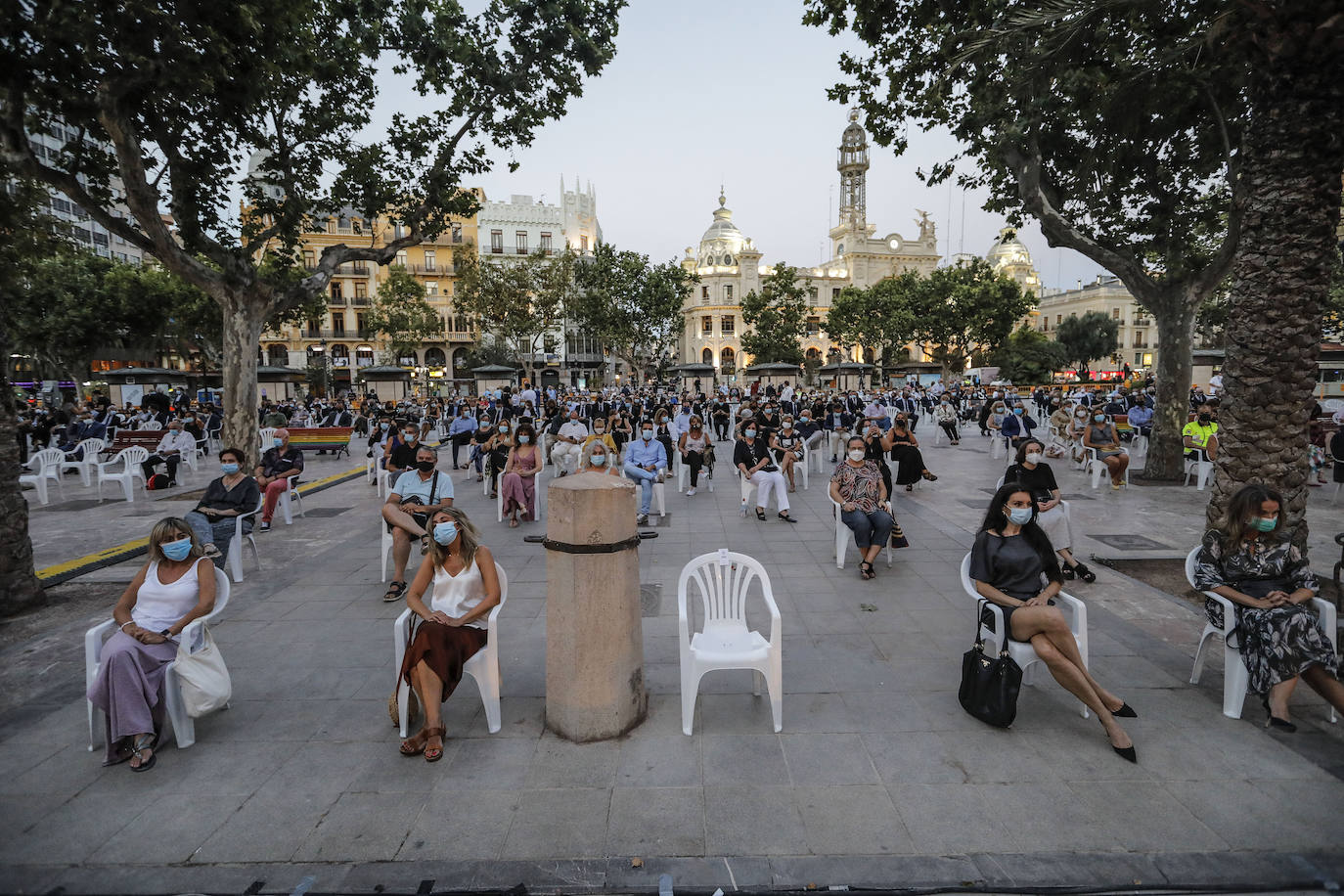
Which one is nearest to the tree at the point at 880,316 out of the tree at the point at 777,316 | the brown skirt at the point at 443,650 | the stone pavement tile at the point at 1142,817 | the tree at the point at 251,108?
the tree at the point at 777,316

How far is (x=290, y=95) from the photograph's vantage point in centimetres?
986

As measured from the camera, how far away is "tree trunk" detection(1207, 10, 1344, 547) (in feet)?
15.8

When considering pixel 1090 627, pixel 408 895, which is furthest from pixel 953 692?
pixel 408 895

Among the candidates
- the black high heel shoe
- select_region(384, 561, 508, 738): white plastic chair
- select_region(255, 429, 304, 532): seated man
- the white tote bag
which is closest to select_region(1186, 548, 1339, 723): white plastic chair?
the black high heel shoe

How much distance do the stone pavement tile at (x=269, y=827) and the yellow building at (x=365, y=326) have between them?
45566mm

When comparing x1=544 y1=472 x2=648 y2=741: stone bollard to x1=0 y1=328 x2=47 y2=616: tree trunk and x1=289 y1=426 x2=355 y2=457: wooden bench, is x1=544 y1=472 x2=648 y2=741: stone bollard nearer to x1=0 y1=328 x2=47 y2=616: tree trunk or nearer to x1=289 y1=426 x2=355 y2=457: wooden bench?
x1=0 y1=328 x2=47 y2=616: tree trunk

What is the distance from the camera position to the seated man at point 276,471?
851 centimetres

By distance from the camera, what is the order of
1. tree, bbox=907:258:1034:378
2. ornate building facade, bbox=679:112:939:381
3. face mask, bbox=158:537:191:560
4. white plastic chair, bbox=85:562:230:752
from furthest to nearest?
1. ornate building facade, bbox=679:112:939:381
2. tree, bbox=907:258:1034:378
3. face mask, bbox=158:537:191:560
4. white plastic chair, bbox=85:562:230:752

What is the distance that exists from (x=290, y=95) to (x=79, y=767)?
10121mm

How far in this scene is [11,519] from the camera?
18.0 feet

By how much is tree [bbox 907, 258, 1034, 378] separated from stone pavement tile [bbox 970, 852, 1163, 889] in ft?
155

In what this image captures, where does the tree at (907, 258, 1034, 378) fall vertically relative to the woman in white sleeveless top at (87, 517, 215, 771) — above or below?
above

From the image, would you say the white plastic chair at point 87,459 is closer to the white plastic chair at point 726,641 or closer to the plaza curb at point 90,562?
the plaza curb at point 90,562

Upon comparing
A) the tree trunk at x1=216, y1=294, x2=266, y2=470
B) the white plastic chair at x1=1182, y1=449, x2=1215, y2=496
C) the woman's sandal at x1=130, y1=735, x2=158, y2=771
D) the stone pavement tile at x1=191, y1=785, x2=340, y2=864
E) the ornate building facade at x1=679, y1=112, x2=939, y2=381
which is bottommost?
the stone pavement tile at x1=191, y1=785, x2=340, y2=864
